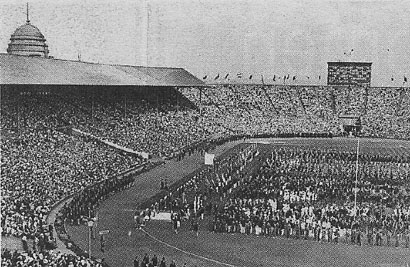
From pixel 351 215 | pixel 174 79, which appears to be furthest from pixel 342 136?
pixel 351 215

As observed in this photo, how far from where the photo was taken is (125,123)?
45719mm

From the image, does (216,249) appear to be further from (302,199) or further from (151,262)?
(302,199)

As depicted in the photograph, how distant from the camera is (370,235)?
2136 centimetres

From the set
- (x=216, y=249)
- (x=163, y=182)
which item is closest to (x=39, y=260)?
(x=216, y=249)

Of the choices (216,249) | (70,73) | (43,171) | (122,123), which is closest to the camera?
(216,249)

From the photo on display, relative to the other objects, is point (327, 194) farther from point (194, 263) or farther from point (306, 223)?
point (194, 263)

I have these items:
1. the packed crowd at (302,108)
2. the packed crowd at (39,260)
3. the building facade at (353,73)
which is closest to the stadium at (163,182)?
the packed crowd at (39,260)

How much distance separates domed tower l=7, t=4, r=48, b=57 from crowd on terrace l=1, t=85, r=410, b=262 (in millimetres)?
14208

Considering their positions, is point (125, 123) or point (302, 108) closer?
point (125, 123)

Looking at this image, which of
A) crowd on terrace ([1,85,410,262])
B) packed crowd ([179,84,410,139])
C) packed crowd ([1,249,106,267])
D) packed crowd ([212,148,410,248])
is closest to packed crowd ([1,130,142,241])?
crowd on terrace ([1,85,410,262])

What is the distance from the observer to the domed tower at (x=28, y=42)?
62.2 m

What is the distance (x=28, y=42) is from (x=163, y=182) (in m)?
37.3

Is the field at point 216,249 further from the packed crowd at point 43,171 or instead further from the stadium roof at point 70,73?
the stadium roof at point 70,73

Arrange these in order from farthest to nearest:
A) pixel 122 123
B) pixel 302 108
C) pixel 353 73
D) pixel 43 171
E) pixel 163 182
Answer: pixel 353 73 → pixel 302 108 → pixel 122 123 → pixel 163 182 → pixel 43 171
